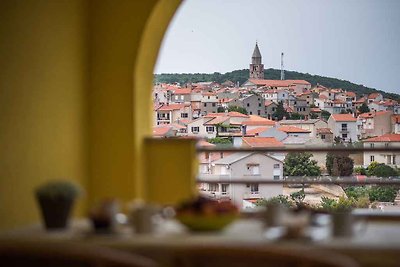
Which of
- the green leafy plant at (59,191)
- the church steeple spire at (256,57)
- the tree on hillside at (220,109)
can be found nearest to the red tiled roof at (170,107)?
the tree on hillside at (220,109)

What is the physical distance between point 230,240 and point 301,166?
16939mm

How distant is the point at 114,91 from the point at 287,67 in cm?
2136

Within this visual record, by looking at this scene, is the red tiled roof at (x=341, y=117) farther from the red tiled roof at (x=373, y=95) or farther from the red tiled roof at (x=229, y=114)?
the red tiled roof at (x=229, y=114)

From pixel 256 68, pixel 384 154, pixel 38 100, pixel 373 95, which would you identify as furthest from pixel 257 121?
pixel 38 100

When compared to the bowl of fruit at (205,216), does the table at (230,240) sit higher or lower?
lower

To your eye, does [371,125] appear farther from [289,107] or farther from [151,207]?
[151,207]

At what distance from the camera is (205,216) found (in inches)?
145

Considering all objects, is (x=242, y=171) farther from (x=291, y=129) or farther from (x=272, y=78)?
(x=272, y=78)

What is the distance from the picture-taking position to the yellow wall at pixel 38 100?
4.82 metres

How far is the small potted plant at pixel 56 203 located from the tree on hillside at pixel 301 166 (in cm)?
1437

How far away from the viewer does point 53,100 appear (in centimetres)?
548

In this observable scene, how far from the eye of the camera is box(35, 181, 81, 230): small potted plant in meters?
3.93

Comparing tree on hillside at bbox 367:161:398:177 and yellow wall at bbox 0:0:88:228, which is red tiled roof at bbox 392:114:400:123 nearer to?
tree on hillside at bbox 367:161:398:177

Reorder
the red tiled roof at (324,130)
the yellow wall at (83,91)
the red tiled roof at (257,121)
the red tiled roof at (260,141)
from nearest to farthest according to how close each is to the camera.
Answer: the yellow wall at (83,91) < the red tiled roof at (260,141) < the red tiled roof at (257,121) < the red tiled roof at (324,130)
